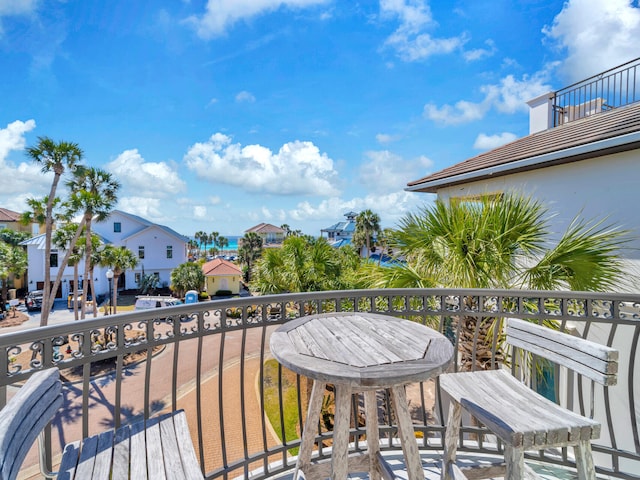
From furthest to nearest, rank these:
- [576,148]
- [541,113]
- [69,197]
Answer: [69,197]
[541,113]
[576,148]

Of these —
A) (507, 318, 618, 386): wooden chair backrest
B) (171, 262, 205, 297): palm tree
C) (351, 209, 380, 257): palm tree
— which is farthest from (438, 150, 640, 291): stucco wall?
(351, 209, 380, 257): palm tree

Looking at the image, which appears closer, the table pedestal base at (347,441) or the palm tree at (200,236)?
the table pedestal base at (347,441)

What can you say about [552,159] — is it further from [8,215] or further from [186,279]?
[8,215]

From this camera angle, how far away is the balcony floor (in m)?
2.18

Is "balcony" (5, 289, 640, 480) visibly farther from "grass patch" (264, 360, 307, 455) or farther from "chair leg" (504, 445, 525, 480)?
"grass patch" (264, 360, 307, 455)

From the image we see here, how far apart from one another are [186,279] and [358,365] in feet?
88.9

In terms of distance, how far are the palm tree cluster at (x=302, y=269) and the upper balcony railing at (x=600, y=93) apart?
6683 mm

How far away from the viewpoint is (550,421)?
1382mm

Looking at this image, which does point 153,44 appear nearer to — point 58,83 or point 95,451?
point 58,83

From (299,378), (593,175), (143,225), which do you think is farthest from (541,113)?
(143,225)

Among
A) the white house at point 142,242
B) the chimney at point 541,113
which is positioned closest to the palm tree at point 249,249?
the white house at point 142,242

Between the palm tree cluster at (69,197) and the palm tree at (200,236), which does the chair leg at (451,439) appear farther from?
the palm tree at (200,236)

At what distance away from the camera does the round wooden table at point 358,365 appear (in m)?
1.28

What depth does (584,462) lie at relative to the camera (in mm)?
1372
